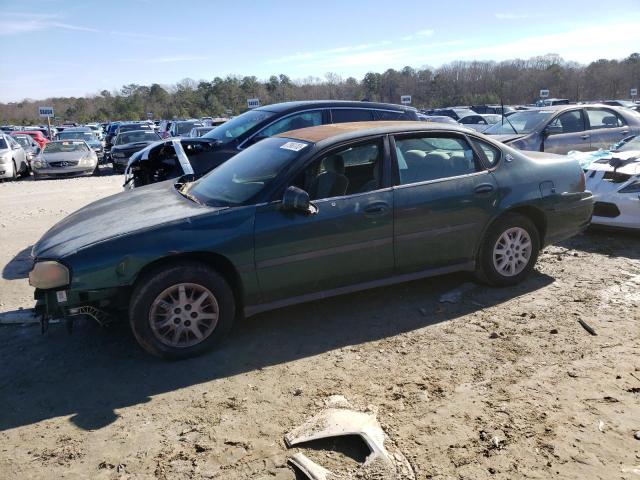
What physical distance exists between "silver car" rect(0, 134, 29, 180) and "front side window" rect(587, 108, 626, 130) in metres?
15.9

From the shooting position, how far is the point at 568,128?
10164 mm

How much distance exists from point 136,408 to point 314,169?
2.19 m

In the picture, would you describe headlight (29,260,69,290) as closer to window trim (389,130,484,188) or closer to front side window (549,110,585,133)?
window trim (389,130,484,188)

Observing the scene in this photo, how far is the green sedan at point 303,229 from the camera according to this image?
146 inches

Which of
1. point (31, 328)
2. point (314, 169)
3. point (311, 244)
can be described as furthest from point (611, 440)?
point (31, 328)

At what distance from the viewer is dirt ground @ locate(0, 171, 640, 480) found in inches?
108

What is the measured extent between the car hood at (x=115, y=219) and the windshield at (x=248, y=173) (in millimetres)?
187

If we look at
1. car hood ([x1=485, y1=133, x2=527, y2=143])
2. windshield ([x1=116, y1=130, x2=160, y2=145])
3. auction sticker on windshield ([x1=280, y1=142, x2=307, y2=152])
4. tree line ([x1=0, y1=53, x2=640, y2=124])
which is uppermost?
tree line ([x1=0, y1=53, x2=640, y2=124])

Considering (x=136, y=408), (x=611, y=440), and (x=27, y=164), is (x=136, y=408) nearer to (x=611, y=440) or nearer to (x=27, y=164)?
(x=611, y=440)

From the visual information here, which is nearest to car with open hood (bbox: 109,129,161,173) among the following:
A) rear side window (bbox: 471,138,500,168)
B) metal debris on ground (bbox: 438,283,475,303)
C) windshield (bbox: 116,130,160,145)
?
windshield (bbox: 116,130,160,145)

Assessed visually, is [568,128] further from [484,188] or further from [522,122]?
[484,188]

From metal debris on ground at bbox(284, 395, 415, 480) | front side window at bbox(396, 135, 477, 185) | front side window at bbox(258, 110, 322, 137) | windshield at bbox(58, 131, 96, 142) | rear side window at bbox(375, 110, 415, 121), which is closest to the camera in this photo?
metal debris on ground at bbox(284, 395, 415, 480)

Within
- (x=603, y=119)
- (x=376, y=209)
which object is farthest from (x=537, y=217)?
(x=603, y=119)

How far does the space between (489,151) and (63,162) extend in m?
14.9
